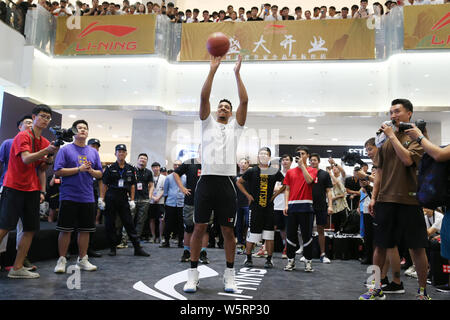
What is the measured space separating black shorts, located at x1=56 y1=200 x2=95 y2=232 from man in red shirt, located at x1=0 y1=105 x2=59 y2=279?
30 centimetres

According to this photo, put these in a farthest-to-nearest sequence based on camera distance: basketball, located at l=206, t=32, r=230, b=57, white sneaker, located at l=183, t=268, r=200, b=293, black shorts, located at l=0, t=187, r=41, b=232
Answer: black shorts, located at l=0, t=187, r=41, b=232 < basketball, located at l=206, t=32, r=230, b=57 < white sneaker, located at l=183, t=268, r=200, b=293

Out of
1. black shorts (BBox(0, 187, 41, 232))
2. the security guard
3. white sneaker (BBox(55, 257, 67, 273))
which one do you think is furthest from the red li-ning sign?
white sneaker (BBox(55, 257, 67, 273))

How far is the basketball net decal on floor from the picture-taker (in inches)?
123

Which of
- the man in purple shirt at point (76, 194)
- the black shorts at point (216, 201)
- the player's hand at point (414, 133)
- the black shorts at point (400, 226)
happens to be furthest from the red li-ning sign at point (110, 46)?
the player's hand at point (414, 133)

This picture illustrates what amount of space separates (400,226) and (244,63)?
8.75 metres

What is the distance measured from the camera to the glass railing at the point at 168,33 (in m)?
9.85

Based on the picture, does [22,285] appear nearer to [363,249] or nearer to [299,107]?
[363,249]

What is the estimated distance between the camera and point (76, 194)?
4.10m

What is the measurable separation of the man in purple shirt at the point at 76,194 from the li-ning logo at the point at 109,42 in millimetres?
7526

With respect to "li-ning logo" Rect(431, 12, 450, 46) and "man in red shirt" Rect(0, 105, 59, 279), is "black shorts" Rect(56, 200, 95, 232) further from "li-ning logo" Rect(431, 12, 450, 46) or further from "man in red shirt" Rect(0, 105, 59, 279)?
"li-ning logo" Rect(431, 12, 450, 46)

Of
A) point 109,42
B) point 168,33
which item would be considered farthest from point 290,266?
point 109,42

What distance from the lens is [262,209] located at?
16.6 ft

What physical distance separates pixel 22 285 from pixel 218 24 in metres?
9.62

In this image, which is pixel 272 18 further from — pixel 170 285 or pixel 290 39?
pixel 170 285
